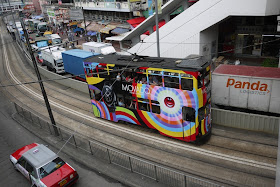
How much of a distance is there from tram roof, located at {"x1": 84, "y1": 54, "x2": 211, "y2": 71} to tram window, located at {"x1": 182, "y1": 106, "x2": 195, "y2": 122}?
218 centimetres

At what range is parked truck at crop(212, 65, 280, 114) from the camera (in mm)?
14367

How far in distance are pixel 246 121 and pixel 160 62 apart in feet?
21.5

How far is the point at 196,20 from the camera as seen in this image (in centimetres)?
2309

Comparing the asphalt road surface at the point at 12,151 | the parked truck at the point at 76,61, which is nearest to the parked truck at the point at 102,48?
the parked truck at the point at 76,61

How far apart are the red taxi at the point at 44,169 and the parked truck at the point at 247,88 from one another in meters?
10.8

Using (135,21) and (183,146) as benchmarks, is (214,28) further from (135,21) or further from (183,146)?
(183,146)

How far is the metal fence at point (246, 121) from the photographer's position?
1389 cm

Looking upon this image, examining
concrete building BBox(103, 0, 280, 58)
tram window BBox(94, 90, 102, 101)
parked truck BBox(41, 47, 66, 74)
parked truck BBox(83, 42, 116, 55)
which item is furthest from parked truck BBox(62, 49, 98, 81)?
tram window BBox(94, 90, 102, 101)

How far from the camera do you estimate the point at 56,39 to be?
46.0m

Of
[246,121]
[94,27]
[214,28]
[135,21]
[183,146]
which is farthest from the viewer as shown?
[94,27]

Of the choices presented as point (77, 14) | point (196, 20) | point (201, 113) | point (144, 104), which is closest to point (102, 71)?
point (144, 104)

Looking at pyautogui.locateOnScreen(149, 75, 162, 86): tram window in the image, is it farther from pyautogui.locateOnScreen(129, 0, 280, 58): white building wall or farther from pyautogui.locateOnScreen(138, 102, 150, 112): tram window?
pyautogui.locateOnScreen(129, 0, 280, 58): white building wall

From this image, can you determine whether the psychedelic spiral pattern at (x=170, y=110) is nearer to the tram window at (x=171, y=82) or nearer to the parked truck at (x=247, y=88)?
the tram window at (x=171, y=82)

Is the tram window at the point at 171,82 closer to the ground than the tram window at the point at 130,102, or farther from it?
farther from it
